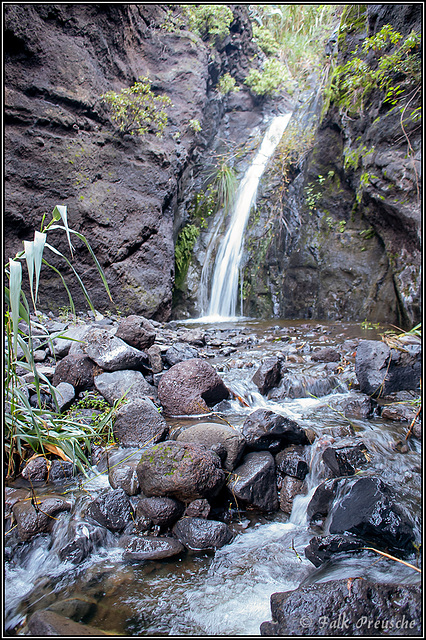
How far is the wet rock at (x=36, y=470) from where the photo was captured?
2.46m

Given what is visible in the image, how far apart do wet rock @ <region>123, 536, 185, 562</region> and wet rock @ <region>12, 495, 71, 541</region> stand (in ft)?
1.66

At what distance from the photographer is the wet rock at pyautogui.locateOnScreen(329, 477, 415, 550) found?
183 cm

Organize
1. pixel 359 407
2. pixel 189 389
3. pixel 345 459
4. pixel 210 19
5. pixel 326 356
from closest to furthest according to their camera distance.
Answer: pixel 345 459 < pixel 359 407 < pixel 189 389 < pixel 326 356 < pixel 210 19

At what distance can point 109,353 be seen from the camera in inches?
150

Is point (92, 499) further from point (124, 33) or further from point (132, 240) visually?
point (124, 33)

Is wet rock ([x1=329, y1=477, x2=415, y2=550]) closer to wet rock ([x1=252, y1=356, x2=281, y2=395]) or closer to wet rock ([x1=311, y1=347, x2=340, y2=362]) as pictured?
wet rock ([x1=252, y1=356, x2=281, y2=395])

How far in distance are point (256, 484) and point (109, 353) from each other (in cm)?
221

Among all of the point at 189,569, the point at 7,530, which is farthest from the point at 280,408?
the point at 7,530

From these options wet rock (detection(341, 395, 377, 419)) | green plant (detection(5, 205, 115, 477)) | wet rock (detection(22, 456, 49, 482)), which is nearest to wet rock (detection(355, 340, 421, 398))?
wet rock (detection(341, 395, 377, 419))

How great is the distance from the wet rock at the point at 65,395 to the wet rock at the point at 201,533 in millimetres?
1644

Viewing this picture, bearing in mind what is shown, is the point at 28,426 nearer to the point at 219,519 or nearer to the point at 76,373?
the point at 76,373

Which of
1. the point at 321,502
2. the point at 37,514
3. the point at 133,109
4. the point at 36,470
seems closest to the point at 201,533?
the point at 321,502

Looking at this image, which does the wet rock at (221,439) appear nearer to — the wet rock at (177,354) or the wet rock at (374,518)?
the wet rock at (374,518)

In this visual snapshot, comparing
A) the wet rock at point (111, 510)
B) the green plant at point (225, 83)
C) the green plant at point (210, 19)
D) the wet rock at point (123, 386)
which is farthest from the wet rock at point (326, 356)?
the green plant at point (210, 19)
